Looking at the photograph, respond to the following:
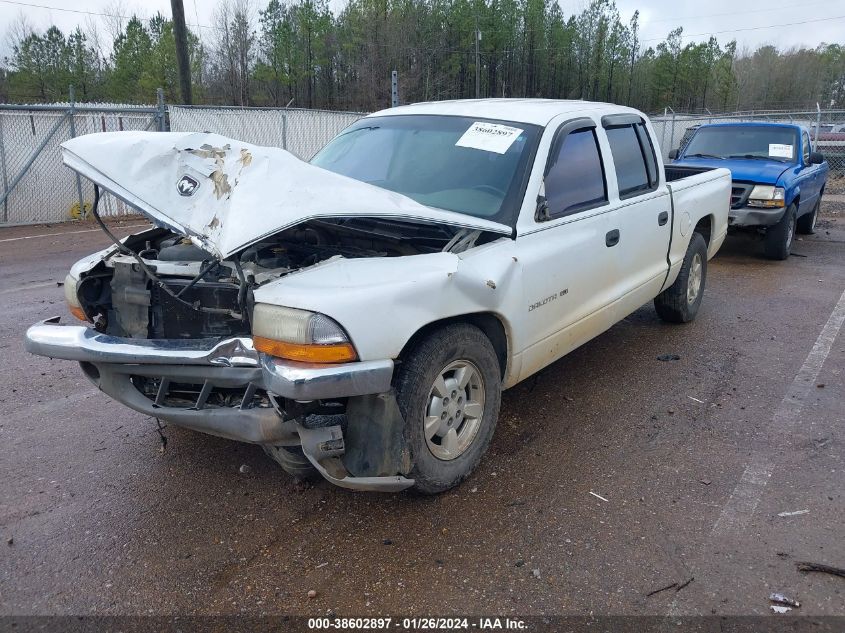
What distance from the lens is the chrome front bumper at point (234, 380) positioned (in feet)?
8.66

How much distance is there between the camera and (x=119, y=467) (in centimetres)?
366

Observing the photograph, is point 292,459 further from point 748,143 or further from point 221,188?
point 748,143

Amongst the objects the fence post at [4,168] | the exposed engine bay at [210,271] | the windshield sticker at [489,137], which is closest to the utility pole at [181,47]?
the fence post at [4,168]

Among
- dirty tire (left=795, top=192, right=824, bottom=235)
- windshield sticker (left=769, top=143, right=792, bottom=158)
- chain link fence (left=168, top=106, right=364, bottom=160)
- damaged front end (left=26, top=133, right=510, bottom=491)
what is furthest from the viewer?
chain link fence (left=168, top=106, right=364, bottom=160)

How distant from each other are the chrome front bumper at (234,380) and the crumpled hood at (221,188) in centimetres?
47

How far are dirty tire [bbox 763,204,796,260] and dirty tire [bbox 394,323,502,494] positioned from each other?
742 cm

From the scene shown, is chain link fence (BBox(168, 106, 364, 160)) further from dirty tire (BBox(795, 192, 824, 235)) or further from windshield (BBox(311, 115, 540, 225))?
windshield (BBox(311, 115, 540, 225))

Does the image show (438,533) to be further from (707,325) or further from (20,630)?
(707,325)

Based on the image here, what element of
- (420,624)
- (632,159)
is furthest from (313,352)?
(632,159)

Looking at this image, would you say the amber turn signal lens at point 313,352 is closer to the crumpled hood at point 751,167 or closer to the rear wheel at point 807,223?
the crumpled hood at point 751,167

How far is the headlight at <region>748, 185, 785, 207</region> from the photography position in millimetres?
9047

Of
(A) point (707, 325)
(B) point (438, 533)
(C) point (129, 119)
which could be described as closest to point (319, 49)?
(C) point (129, 119)

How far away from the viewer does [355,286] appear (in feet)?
9.18

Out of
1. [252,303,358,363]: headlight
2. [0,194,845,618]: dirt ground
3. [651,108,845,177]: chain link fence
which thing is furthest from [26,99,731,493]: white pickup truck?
[651,108,845,177]: chain link fence
